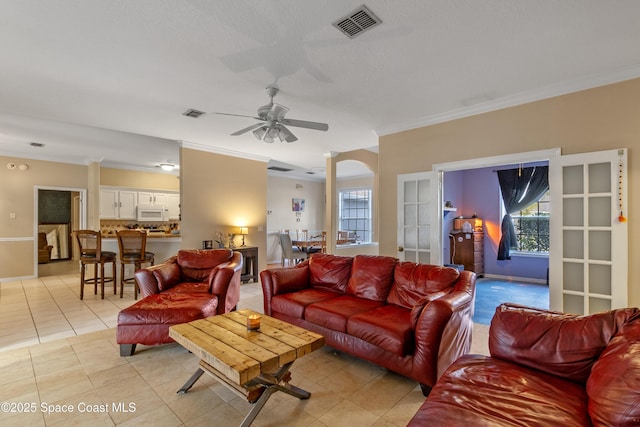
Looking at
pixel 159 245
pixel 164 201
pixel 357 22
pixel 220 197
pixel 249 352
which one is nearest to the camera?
pixel 249 352

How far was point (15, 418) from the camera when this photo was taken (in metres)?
2.02

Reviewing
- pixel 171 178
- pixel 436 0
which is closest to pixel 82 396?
pixel 436 0

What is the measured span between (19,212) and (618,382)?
9349 mm

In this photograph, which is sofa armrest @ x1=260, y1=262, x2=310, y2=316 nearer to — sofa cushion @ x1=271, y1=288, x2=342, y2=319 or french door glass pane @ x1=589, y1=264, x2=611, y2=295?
sofa cushion @ x1=271, y1=288, x2=342, y2=319

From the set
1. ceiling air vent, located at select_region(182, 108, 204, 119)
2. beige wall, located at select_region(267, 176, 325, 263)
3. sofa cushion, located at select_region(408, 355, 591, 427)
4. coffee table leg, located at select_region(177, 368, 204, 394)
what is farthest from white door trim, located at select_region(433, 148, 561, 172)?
beige wall, located at select_region(267, 176, 325, 263)

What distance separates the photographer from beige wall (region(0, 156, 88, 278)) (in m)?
6.37

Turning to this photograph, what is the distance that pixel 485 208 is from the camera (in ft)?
23.7

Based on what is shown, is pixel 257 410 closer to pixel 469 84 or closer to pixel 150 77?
pixel 150 77

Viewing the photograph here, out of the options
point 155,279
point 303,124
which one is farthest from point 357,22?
point 155,279

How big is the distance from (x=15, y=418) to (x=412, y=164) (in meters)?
4.65

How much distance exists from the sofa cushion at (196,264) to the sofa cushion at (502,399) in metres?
3.19

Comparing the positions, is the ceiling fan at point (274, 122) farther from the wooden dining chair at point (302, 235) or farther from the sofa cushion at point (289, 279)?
the wooden dining chair at point (302, 235)

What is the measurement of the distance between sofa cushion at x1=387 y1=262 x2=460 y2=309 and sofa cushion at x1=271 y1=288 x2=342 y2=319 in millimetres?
714

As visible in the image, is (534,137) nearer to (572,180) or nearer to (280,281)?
(572,180)
